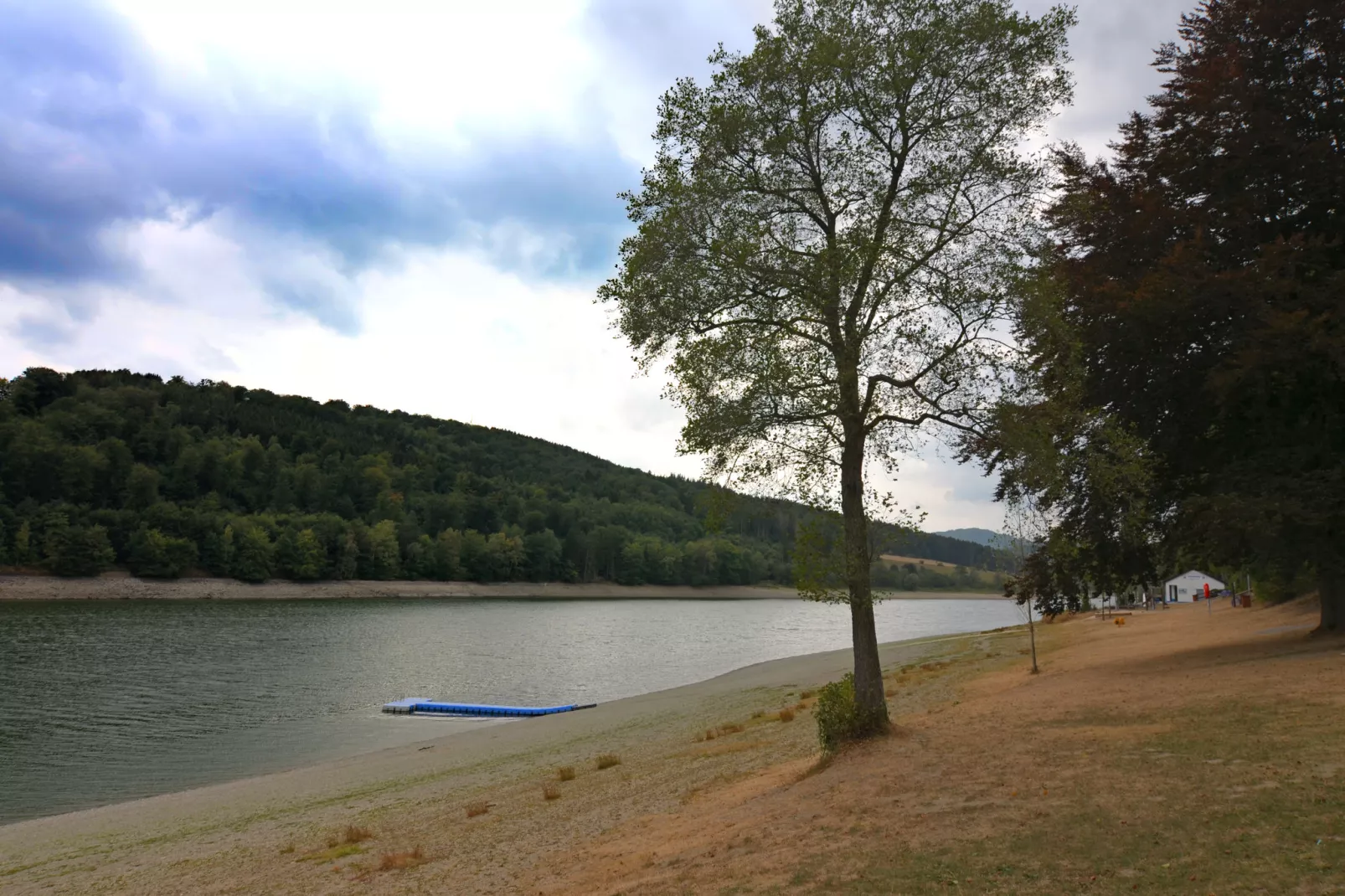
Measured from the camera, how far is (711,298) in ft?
45.1

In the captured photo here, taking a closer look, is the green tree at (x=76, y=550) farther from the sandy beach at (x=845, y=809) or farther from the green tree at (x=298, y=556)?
the sandy beach at (x=845, y=809)

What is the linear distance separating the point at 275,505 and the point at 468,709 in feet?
403

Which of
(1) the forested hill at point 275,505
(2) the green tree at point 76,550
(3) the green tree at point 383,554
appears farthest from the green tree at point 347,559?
(2) the green tree at point 76,550

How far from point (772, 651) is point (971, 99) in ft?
163

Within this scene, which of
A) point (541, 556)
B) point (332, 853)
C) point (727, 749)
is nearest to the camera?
point (332, 853)

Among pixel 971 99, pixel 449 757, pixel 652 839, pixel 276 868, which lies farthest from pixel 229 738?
pixel 971 99

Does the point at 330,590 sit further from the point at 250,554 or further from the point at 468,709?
the point at 468,709

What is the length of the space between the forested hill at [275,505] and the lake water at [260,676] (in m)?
19.8

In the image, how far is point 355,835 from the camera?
13.4 meters

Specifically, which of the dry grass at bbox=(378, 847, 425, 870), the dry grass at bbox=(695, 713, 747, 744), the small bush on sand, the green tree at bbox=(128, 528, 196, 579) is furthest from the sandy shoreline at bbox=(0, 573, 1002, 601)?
the dry grass at bbox=(378, 847, 425, 870)

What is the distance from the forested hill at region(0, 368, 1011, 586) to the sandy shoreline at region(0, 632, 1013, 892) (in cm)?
6454

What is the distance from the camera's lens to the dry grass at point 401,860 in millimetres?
11352

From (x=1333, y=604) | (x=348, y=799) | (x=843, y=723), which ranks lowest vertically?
(x=348, y=799)

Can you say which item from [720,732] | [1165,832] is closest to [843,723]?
[1165,832]
